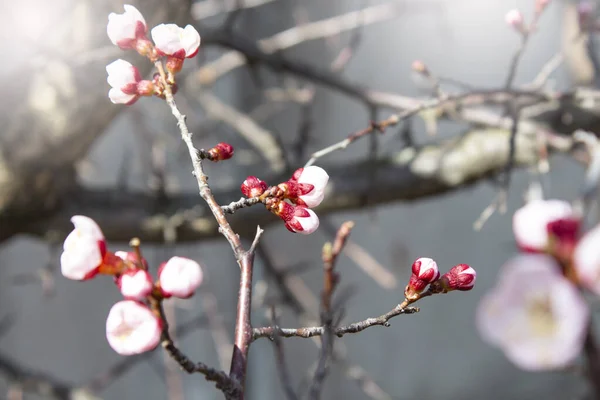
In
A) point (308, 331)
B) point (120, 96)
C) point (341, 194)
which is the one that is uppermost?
point (120, 96)

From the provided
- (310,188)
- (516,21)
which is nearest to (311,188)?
(310,188)

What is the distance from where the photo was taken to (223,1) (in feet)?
5.30

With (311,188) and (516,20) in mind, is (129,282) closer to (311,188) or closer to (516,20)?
(311,188)

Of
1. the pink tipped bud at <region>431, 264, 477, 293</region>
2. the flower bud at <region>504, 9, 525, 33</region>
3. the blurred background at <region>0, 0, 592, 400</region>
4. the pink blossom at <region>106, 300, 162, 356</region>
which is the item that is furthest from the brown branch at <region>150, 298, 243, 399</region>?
the blurred background at <region>0, 0, 592, 400</region>

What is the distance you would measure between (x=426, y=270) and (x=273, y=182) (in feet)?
1.83

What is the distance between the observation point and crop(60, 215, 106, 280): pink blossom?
0.24 metres

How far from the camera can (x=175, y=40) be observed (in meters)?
0.27

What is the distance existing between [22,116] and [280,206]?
0.63 metres

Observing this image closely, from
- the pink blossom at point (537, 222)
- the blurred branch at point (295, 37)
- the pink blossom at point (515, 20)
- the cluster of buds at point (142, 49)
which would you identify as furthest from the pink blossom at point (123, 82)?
the blurred branch at point (295, 37)

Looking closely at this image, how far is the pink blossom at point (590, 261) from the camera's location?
197mm

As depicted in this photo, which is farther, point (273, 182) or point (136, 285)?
point (273, 182)

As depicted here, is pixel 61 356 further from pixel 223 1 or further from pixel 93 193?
pixel 223 1

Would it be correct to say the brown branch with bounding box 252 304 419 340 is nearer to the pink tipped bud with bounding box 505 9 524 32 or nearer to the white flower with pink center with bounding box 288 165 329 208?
the white flower with pink center with bounding box 288 165 329 208

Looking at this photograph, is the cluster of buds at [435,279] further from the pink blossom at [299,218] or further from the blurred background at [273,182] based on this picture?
the blurred background at [273,182]
